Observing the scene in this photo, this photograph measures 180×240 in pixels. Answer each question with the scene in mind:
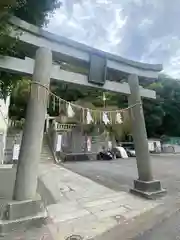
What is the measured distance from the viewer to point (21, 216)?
3.38 meters

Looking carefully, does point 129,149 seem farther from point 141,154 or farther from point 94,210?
point 94,210

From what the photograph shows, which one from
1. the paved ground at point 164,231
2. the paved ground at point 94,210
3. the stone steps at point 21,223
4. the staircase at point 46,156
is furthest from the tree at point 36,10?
the staircase at point 46,156

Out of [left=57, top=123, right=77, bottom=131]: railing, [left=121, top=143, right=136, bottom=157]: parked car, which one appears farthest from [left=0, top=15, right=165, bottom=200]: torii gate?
[left=121, top=143, right=136, bottom=157]: parked car

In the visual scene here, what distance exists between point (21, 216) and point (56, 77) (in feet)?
8.49

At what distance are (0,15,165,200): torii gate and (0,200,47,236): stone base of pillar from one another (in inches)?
5.5

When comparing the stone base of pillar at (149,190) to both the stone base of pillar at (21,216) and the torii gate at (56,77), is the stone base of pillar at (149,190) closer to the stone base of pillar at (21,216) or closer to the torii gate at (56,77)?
the torii gate at (56,77)

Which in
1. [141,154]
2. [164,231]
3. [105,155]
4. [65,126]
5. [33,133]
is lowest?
[164,231]

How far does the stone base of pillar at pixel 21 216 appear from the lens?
3.22 m

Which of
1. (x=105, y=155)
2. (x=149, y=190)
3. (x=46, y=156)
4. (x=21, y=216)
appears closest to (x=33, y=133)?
(x=21, y=216)

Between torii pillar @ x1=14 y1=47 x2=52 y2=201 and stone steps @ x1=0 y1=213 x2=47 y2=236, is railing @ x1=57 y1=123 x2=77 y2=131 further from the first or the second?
stone steps @ x1=0 y1=213 x2=47 y2=236

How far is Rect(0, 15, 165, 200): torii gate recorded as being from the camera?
369cm

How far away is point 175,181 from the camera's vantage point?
24.3ft

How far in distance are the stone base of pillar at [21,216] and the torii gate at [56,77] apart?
0.14 metres

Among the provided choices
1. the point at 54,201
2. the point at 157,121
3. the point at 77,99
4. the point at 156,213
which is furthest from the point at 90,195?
the point at 157,121
